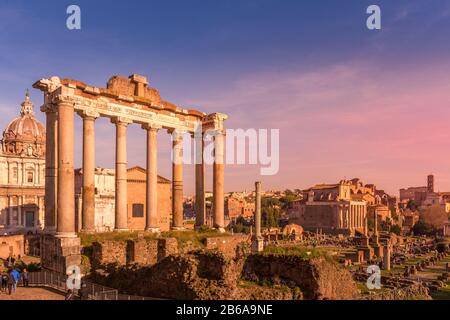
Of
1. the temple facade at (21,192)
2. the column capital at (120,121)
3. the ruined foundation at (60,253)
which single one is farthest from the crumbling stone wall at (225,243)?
the temple facade at (21,192)

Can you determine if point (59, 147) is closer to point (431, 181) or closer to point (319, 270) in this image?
point (319, 270)

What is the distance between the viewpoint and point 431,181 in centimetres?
15612

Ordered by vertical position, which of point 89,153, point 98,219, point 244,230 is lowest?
point 244,230

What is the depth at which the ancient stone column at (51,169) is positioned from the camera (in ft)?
63.6

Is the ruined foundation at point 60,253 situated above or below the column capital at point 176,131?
below

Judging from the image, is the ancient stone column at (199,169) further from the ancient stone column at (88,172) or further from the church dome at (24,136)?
the church dome at (24,136)

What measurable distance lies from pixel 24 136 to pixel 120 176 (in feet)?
108

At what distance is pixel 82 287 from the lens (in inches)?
542

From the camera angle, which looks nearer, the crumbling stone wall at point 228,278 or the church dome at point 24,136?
the crumbling stone wall at point 228,278

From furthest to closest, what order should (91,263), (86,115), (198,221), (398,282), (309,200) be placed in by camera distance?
(309,200)
(398,282)
(198,221)
(86,115)
(91,263)

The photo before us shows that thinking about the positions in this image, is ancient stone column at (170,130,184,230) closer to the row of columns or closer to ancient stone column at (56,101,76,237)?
the row of columns

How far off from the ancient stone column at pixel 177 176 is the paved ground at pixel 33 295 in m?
11.4
